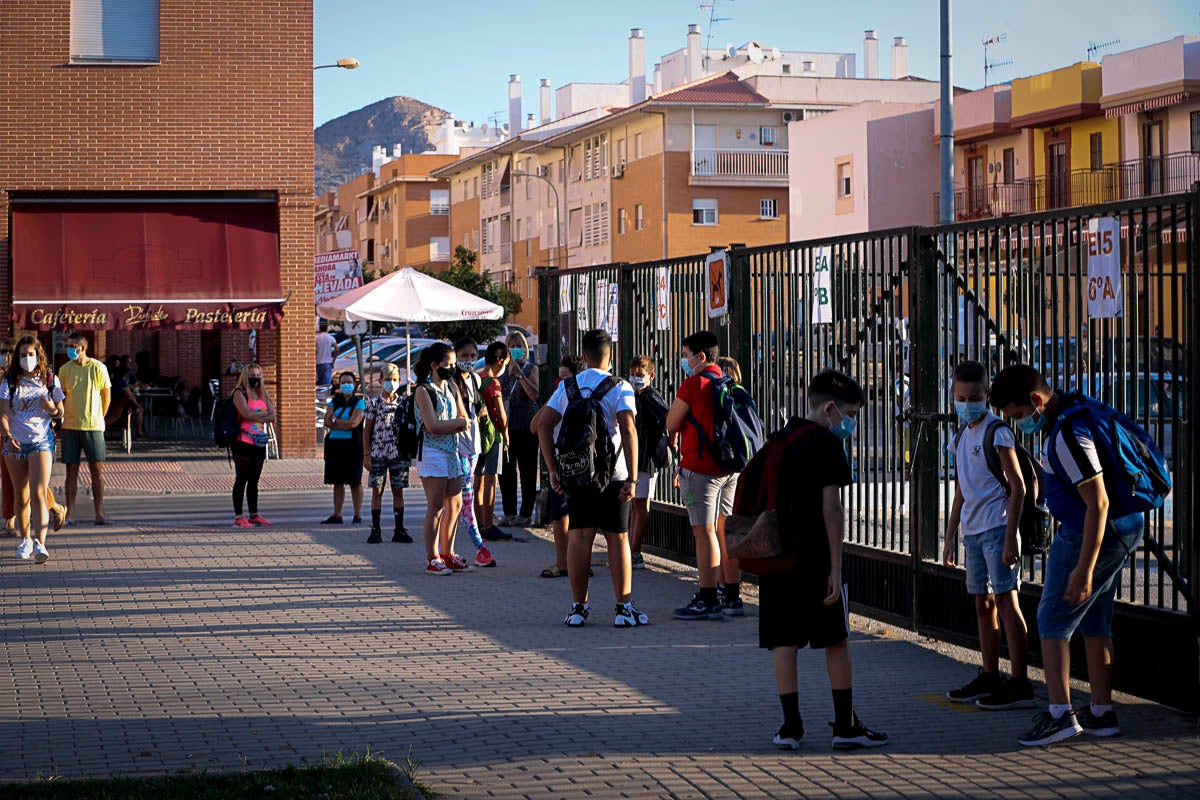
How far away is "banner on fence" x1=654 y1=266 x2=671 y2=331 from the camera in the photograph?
13.9 meters

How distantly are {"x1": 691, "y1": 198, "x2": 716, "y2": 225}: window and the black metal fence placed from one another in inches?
2051

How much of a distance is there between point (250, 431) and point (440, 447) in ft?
14.1

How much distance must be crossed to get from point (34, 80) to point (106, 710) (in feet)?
63.0

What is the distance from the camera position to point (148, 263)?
984 inches

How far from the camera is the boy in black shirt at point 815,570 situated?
6.90 meters

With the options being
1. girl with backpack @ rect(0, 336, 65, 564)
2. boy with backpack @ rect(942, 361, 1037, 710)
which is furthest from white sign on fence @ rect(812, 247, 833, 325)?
girl with backpack @ rect(0, 336, 65, 564)

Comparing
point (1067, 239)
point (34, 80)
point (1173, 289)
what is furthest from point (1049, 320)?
point (34, 80)

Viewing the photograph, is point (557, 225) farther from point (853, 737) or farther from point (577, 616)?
point (853, 737)

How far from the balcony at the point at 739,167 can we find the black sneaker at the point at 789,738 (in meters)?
58.5

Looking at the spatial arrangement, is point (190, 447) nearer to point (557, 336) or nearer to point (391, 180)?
point (557, 336)

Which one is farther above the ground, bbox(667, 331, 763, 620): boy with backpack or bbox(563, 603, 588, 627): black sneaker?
bbox(667, 331, 763, 620): boy with backpack

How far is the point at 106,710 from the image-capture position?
25.5 ft

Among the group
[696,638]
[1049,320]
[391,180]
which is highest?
[391,180]

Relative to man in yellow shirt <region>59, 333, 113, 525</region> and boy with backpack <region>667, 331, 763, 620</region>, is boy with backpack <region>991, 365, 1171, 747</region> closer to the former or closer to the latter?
boy with backpack <region>667, 331, 763, 620</region>
